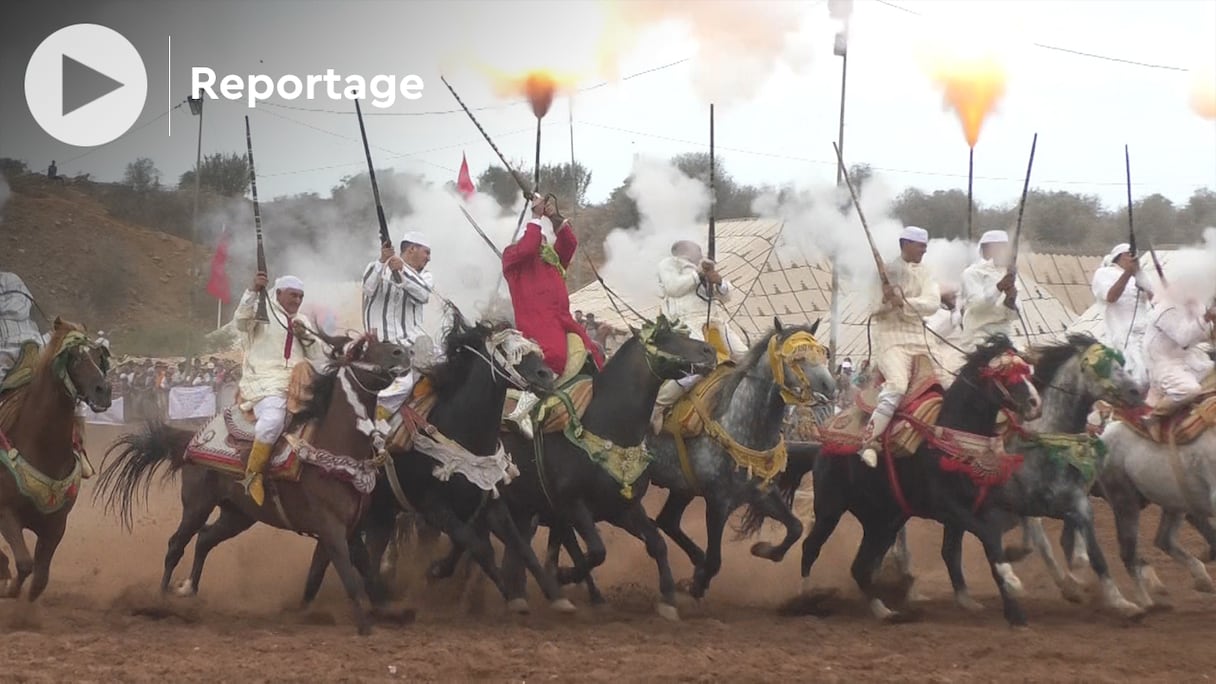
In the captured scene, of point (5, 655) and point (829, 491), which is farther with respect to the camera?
point (829, 491)

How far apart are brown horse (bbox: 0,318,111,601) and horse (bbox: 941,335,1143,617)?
7.57 metres

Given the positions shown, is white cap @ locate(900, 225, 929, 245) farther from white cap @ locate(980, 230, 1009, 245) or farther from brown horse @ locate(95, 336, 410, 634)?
brown horse @ locate(95, 336, 410, 634)

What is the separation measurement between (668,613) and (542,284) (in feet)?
11.2

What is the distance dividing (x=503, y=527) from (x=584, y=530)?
27.9 inches

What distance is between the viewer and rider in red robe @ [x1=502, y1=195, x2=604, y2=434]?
1338 centimetres

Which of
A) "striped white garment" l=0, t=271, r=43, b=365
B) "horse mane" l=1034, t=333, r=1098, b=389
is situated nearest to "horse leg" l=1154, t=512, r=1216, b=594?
"horse mane" l=1034, t=333, r=1098, b=389

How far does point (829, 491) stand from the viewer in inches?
538

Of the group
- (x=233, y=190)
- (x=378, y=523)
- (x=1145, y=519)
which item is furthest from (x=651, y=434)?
(x=233, y=190)

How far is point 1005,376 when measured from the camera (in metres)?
12.1

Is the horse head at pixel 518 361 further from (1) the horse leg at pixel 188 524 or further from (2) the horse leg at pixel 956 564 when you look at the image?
(2) the horse leg at pixel 956 564

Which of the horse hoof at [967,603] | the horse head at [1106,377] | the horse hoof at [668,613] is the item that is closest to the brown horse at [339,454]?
the horse hoof at [668,613]

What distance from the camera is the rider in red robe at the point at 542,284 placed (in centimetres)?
1338

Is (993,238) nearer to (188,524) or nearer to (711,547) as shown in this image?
(711,547)

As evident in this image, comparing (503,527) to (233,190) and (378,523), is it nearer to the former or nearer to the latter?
(378,523)
